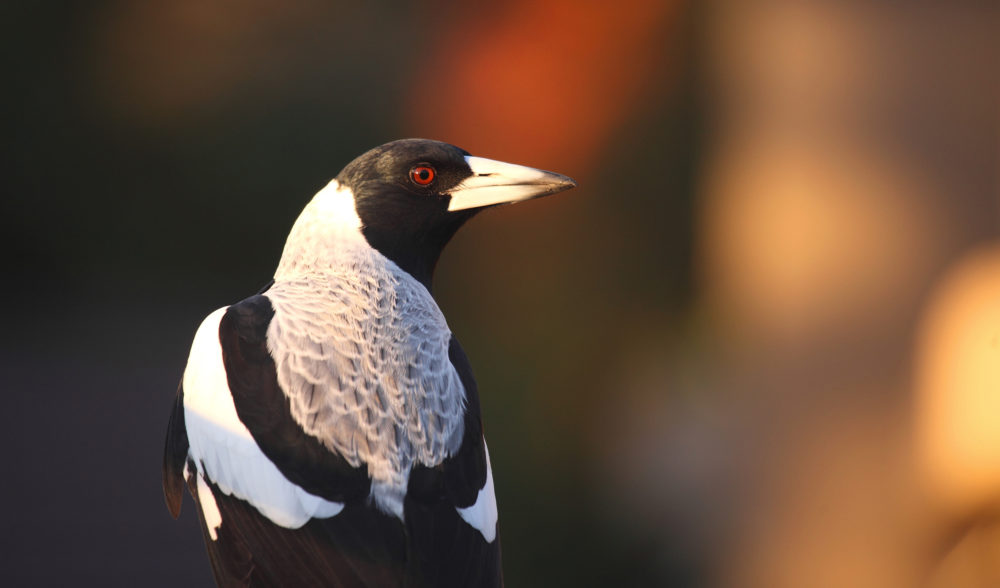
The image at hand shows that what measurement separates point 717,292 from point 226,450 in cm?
193

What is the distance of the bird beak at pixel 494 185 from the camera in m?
0.95

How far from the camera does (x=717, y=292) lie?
2.58m

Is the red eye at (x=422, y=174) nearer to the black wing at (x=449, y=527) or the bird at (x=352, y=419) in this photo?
the bird at (x=352, y=419)

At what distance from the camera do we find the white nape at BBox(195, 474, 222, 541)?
83 centimetres

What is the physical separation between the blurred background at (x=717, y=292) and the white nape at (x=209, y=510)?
4.62ft

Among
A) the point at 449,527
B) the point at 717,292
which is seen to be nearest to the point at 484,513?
the point at 449,527

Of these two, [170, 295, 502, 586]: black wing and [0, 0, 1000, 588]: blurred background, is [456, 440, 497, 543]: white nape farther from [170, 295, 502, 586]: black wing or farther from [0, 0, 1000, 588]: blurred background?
[0, 0, 1000, 588]: blurred background

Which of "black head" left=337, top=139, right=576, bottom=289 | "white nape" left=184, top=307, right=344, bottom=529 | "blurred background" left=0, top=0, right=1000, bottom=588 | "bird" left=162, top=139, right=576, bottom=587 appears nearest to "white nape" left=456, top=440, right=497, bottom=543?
"bird" left=162, top=139, right=576, bottom=587

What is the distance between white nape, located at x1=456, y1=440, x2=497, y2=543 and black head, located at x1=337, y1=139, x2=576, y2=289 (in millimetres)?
239

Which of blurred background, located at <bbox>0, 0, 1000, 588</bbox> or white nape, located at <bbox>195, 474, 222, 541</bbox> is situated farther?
blurred background, located at <bbox>0, 0, 1000, 588</bbox>

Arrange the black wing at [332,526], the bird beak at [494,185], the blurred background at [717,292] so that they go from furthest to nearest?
the blurred background at [717,292], the bird beak at [494,185], the black wing at [332,526]

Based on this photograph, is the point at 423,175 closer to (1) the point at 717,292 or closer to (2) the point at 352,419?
(2) the point at 352,419

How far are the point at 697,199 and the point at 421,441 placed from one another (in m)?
1.98

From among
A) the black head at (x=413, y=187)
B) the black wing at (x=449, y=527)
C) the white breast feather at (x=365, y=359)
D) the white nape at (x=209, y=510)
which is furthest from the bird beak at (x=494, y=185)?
the white nape at (x=209, y=510)
